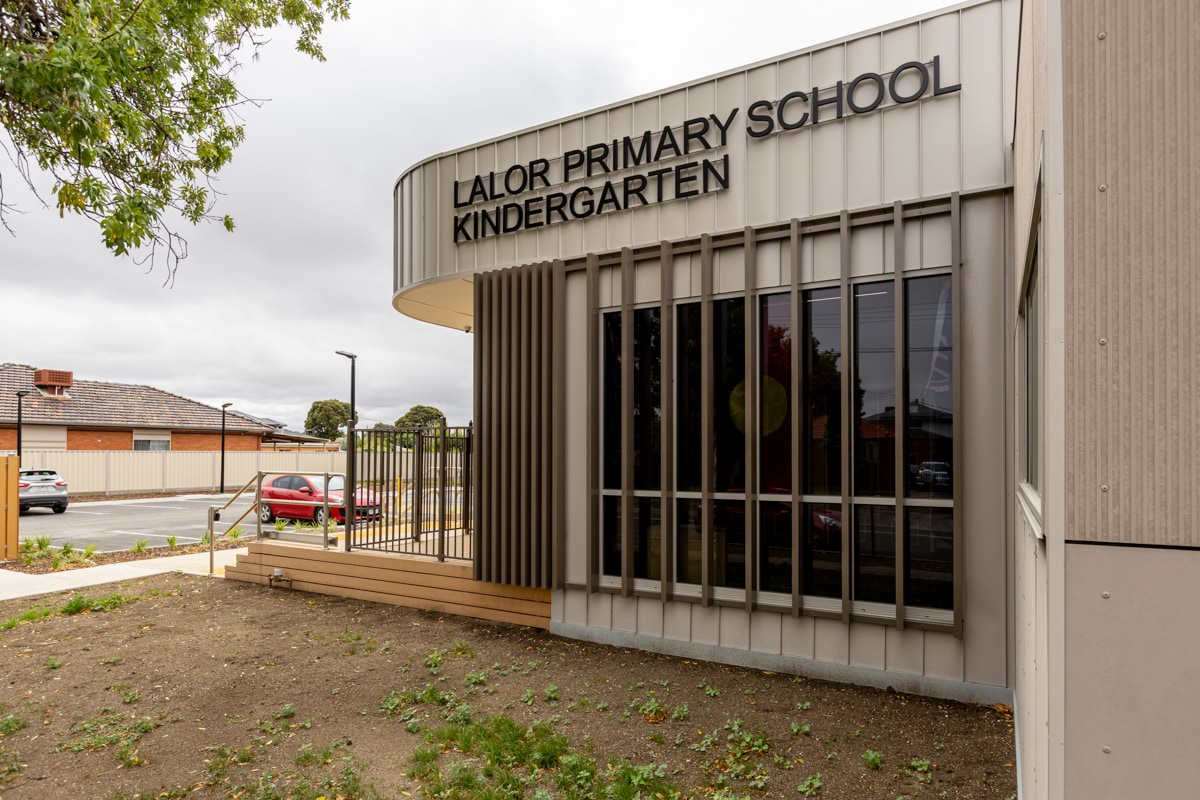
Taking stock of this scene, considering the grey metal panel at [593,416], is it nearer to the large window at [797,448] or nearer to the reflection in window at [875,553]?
the large window at [797,448]

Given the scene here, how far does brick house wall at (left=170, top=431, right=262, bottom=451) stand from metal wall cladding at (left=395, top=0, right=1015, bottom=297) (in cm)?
3890

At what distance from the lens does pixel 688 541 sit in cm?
660

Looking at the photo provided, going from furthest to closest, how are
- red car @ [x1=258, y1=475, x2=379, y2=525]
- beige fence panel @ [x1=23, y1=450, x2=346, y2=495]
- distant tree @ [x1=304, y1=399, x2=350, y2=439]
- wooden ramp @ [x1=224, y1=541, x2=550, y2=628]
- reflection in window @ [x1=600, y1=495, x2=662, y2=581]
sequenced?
distant tree @ [x1=304, y1=399, x2=350, y2=439], beige fence panel @ [x1=23, y1=450, x2=346, y2=495], red car @ [x1=258, y1=475, x2=379, y2=525], wooden ramp @ [x1=224, y1=541, x2=550, y2=628], reflection in window @ [x1=600, y1=495, x2=662, y2=581]

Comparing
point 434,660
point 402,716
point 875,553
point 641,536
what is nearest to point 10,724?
point 402,716

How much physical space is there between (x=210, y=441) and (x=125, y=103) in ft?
132

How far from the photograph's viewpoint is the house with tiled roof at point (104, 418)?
3378 cm

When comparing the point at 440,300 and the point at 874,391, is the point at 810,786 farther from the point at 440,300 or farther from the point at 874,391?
the point at 440,300

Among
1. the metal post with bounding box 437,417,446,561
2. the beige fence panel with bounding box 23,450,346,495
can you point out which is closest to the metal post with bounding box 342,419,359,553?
the metal post with bounding box 437,417,446,561

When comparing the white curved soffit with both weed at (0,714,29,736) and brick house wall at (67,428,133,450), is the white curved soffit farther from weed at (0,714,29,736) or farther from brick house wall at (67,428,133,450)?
brick house wall at (67,428,133,450)

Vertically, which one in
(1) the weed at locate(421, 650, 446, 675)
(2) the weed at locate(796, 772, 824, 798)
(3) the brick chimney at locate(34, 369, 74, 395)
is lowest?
(1) the weed at locate(421, 650, 446, 675)

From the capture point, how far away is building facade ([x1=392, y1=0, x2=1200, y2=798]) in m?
1.79

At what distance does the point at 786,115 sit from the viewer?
6238 millimetres

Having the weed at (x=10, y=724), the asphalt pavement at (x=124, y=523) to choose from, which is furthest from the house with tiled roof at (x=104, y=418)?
the weed at (x=10, y=724)
